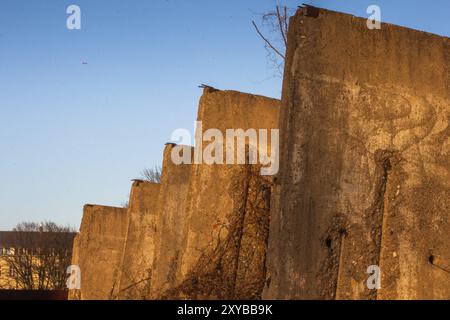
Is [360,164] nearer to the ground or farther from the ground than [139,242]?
farther from the ground

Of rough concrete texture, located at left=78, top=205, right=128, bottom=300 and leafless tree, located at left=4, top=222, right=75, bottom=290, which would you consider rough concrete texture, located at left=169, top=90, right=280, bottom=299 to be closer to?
rough concrete texture, located at left=78, top=205, right=128, bottom=300

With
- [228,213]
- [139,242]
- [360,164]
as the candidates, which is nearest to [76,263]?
[139,242]

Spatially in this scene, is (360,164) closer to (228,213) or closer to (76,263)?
(228,213)

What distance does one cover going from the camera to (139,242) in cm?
1236

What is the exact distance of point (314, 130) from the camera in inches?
213

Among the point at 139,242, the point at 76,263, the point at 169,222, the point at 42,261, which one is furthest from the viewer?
the point at 42,261

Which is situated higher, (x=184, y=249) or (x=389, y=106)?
(x=389, y=106)

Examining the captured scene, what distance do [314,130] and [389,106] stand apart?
0.71m

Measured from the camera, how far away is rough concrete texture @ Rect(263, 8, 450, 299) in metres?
5.29

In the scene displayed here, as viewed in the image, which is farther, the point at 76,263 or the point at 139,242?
the point at 76,263

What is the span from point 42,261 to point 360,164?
32.5m
